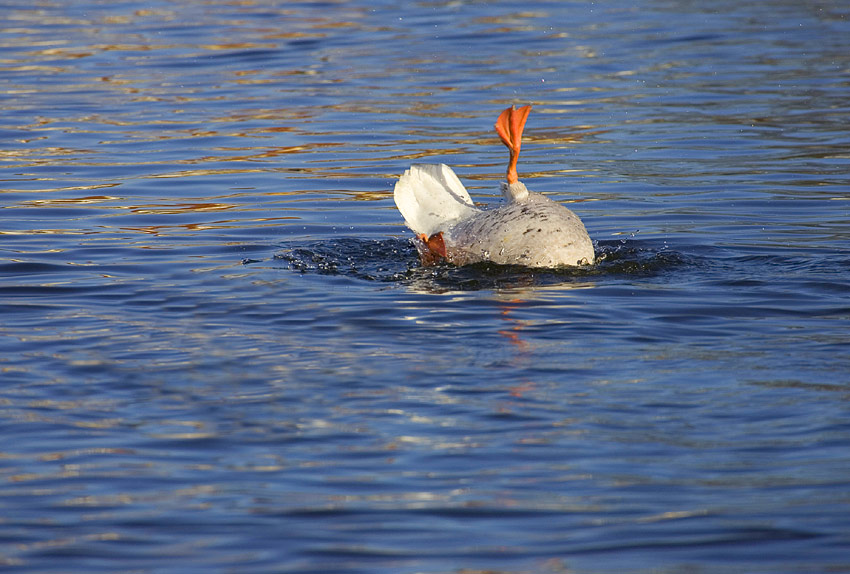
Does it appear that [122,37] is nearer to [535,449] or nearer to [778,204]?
[778,204]

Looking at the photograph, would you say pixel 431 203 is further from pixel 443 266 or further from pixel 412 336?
pixel 412 336

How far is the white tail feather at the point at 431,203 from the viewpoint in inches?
303

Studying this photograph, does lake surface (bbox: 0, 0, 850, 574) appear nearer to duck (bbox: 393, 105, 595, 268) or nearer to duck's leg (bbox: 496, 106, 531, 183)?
duck (bbox: 393, 105, 595, 268)

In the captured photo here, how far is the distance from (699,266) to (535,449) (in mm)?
3378

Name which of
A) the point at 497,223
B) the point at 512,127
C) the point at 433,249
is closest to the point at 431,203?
the point at 433,249

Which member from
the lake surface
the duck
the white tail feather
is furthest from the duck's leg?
the lake surface

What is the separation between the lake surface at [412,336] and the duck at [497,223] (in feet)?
0.49

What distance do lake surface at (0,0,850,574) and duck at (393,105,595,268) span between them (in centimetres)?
15

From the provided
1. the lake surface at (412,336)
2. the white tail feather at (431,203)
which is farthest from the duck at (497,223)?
the lake surface at (412,336)

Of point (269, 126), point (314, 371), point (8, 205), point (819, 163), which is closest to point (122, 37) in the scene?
point (269, 126)

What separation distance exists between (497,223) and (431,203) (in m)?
0.53

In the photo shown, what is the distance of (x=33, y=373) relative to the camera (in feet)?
19.0

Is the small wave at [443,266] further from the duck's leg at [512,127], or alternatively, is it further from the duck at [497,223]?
the duck's leg at [512,127]

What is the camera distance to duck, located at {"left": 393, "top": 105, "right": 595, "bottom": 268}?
7340mm
